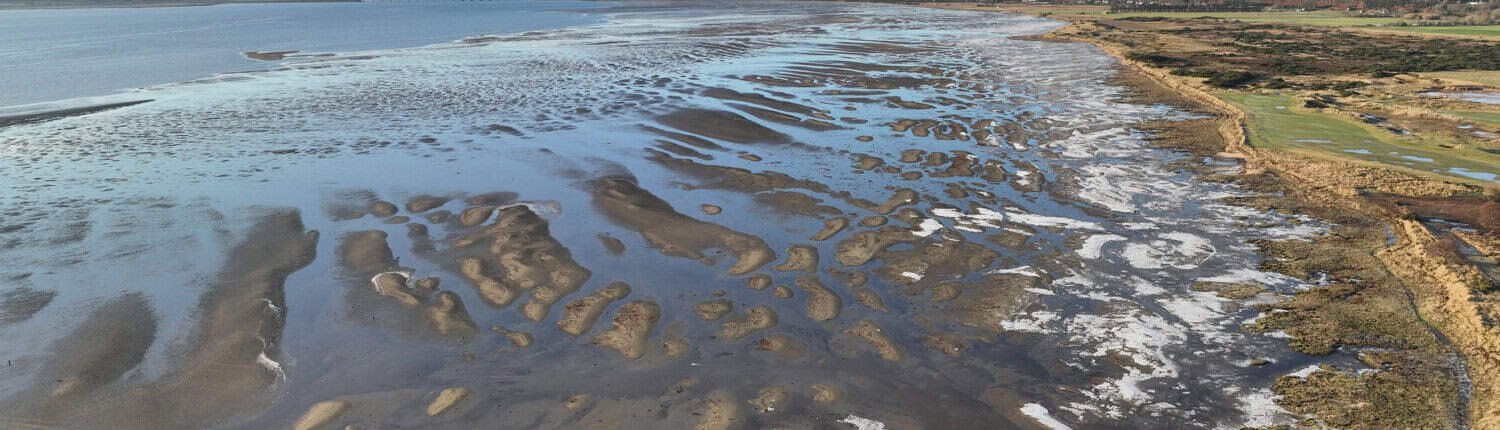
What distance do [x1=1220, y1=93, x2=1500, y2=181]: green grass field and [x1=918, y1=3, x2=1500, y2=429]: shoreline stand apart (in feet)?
1.88

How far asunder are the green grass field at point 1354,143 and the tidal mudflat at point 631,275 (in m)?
3.17

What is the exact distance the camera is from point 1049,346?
8.02 m

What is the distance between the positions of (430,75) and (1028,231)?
85.5 ft

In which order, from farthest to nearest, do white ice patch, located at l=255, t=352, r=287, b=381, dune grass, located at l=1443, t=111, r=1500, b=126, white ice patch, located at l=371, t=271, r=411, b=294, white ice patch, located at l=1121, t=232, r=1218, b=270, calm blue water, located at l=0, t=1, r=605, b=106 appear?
calm blue water, located at l=0, t=1, r=605, b=106
dune grass, located at l=1443, t=111, r=1500, b=126
white ice patch, located at l=1121, t=232, r=1218, b=270
white ice patch, located at l=371, t=271, r=411, b=294
white ice patch, located at l=255, t=352, r=287, b=381

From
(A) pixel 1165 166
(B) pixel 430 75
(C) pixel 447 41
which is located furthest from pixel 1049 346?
(C) pixel 447 41

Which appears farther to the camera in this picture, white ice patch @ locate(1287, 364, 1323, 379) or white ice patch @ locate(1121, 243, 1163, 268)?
white ice patch @ locate(1121, 243, 1163, 268)

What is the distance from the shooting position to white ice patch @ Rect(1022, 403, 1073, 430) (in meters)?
6.59

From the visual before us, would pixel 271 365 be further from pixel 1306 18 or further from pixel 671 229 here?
pixel 1306 18

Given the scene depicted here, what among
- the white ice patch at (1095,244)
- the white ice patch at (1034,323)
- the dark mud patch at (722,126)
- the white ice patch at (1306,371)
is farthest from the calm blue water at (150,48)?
the white ice patch at (1306,371)

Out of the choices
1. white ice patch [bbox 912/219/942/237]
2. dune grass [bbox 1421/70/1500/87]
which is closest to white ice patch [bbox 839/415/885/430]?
white ice patch [bbox 912/219/942/237]

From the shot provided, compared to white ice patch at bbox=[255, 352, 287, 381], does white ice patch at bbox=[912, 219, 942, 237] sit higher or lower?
higher

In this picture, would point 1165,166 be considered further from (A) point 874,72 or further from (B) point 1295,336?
(A) point 874,72

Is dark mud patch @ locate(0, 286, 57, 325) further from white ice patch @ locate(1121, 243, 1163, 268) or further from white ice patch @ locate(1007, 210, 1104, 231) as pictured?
white ice patch @ locate(1121, 243, 1163, 268)

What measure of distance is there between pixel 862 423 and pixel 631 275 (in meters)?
4.31
